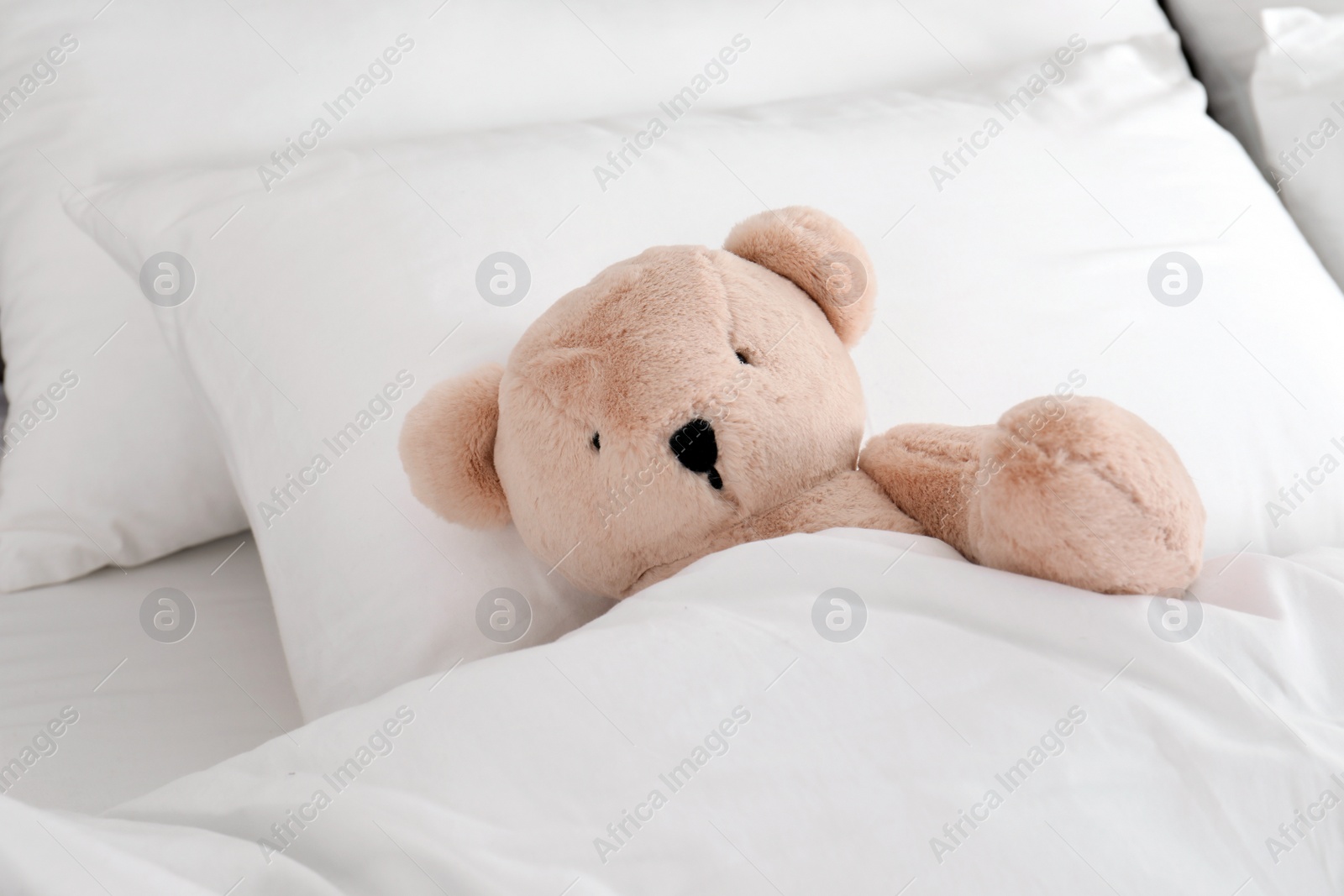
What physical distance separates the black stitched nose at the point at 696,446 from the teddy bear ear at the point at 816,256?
0.50 feet

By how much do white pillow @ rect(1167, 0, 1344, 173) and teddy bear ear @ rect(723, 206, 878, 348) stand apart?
0.87 meters

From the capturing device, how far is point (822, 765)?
48cm

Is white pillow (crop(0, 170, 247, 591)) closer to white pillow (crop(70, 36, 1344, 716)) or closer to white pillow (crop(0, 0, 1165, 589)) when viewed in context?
white pillow (crop(0, 0, 1165, 589))

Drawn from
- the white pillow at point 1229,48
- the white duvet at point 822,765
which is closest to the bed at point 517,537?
the white duvet at point 822,765

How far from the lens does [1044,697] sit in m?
0.51

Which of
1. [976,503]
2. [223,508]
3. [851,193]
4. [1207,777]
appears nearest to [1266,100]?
[851,193]

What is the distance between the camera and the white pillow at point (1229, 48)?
1238 millimetres

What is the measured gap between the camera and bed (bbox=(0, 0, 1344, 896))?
0.46m

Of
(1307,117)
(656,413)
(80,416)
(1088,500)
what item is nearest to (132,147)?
(80,416)

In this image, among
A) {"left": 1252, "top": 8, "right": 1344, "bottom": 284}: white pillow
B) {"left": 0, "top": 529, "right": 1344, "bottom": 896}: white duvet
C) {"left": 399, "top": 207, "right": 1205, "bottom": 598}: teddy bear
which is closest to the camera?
{"left": 0, "top": 529, "right": 1344, "bottom": 896}: white duvet

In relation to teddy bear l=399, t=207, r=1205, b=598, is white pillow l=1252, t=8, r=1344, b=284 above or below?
above

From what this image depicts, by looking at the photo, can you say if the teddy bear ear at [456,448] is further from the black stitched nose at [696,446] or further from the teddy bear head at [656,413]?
the black stitched nose at [696,446]

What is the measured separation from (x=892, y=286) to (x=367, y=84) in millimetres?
598

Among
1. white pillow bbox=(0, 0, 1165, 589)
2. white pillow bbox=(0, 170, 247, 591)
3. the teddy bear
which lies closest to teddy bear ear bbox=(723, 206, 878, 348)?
the teddy bear
